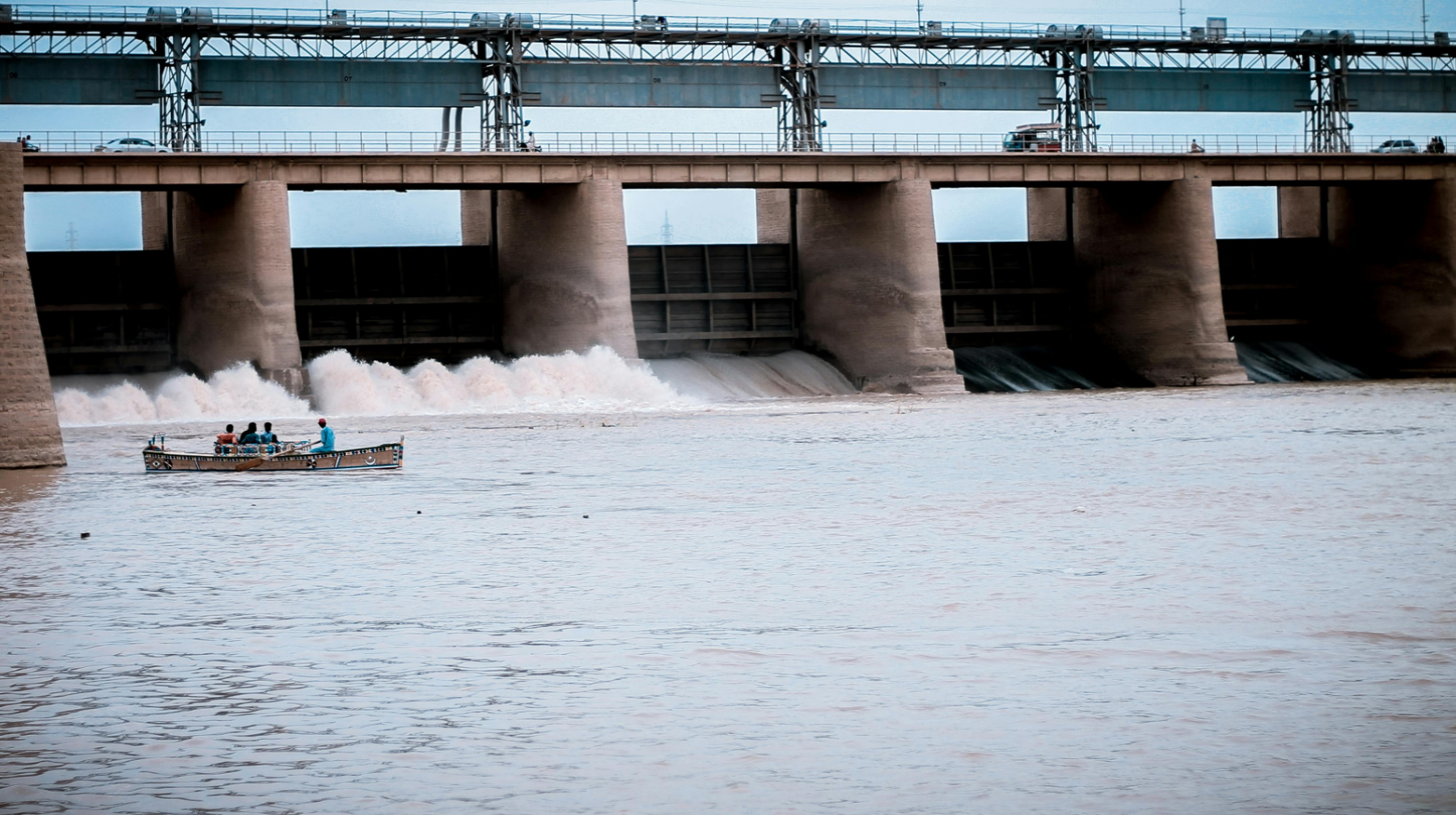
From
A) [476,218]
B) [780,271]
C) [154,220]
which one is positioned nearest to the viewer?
[154,220]

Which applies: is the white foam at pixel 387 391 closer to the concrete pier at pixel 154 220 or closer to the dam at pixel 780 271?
the dam at pixel 780 271

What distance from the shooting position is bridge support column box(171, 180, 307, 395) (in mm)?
48656

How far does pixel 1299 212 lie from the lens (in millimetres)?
70000

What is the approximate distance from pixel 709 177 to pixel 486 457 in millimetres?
23295

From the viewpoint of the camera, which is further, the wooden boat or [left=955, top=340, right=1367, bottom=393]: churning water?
[left=955, top=340, right=1367, bottom=393]: churning water

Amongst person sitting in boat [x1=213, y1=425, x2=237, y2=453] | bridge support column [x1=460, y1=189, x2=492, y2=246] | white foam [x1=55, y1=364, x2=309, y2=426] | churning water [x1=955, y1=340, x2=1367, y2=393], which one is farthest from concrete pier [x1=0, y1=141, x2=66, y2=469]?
churning water [x1=955, y1=340, x2=1367, y2=393]

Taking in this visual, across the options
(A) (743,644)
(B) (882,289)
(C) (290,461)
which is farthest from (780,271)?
(A) (743,644)

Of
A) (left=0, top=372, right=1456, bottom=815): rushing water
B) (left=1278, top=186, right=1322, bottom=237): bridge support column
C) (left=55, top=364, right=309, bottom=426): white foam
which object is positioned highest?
(left=1278, top=186, right=1322, bottom=237): bridge support column

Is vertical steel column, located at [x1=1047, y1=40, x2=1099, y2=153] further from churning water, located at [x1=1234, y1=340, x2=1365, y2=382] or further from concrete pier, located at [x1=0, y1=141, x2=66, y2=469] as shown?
concrete pier, located at [x1=0, y1=141, x2=66, y2=469]

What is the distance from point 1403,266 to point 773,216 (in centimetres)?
2279

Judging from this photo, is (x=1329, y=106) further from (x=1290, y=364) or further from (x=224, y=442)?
(x=224, y=442)

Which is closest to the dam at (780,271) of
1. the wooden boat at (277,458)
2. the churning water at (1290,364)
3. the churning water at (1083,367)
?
the churning water at (1083,367)

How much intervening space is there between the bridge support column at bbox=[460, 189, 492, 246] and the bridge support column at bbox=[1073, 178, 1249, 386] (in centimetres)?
2120

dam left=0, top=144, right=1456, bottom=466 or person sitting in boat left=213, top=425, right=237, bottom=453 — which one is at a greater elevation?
dam left=0, top=144, right=1456, bottom=466
